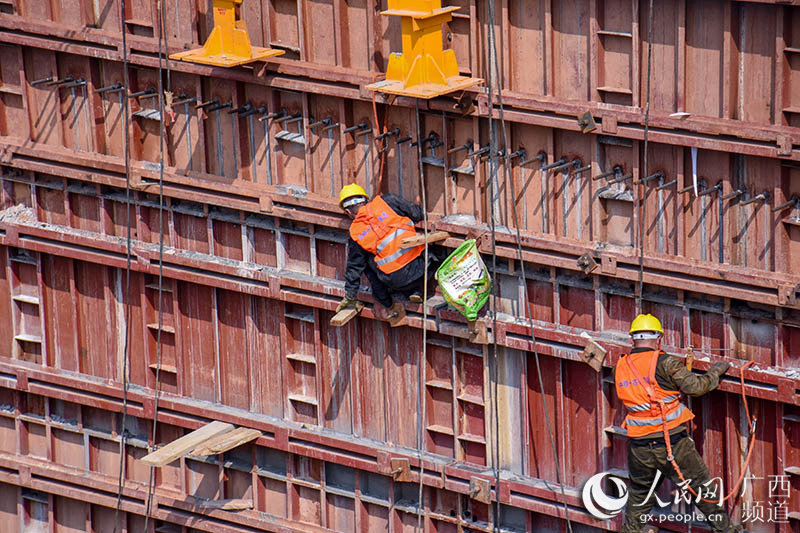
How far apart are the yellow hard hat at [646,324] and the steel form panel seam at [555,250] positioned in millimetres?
410

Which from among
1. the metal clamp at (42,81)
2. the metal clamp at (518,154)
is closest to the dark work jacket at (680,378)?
the metal clamp at (518,154)

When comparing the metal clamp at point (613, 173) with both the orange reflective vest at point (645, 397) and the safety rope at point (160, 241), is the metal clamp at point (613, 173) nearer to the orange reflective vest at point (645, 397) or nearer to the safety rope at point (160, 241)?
the orange reflective vest at point (645, 397)

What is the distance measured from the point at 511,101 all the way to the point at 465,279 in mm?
1831

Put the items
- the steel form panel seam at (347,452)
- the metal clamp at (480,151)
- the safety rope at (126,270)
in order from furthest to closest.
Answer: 1. the safety rope at (126,270)
2. the steel form panel seam at (347,452)
3. the metal clamp at (480,151)

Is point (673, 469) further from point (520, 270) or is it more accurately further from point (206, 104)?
point (206, 104)

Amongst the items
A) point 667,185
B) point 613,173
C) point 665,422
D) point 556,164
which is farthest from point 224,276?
point 665,422

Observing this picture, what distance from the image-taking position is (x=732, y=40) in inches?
523

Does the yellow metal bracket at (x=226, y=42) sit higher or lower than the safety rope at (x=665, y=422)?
higher

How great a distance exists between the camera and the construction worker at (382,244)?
15.2 meters

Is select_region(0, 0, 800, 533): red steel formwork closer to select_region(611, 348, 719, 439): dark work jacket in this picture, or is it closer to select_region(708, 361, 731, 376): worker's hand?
select_region(708, 361, 731, 376): worker's hand

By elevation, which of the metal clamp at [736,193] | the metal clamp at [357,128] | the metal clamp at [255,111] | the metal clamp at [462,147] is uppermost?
the metal clamp at [255,111]

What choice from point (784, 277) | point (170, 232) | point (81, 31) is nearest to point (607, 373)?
point (784, 277)

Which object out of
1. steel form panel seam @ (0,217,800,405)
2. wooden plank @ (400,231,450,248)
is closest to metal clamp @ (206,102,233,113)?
steel form panel seam @ (0,217,800,405)

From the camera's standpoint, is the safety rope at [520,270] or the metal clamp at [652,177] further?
the safety rope at [520,270]
